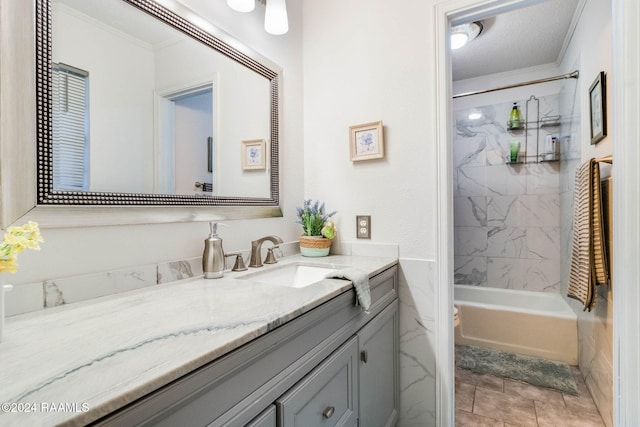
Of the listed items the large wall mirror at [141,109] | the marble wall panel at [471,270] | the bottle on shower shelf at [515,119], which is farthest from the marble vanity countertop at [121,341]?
the bottle on shower shelf at [515,119]

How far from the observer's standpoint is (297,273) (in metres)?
1.50

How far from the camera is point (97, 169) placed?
93 centimetres

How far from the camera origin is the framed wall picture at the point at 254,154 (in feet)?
4.84

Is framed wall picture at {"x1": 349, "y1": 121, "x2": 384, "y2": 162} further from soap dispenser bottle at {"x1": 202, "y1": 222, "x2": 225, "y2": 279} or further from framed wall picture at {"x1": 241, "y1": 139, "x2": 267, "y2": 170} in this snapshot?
soap dispenser bottle at {"x1": 202, "y1": 222, "x2": 225, "y2": 279}

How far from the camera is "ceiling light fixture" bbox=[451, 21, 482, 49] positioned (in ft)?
7.20

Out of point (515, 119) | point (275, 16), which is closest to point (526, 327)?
point (515, 119)

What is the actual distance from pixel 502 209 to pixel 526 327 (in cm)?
113

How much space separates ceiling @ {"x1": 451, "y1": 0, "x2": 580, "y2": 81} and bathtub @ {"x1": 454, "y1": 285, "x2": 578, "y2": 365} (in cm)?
213

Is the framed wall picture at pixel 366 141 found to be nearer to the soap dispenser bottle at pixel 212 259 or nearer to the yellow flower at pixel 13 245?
the soap dispenser bottle at pixel 212 259

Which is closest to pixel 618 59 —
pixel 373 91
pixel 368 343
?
pixel 373 91

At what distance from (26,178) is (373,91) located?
4.84ft

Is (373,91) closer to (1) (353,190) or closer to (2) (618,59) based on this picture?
(1) (353,190)

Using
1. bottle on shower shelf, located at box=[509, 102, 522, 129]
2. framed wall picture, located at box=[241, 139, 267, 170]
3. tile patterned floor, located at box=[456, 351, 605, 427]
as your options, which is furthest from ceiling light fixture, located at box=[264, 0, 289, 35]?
bottle on shower shelf, located at box=[509, 102, 522, 129]

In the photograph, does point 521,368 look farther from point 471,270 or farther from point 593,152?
point 593,152
